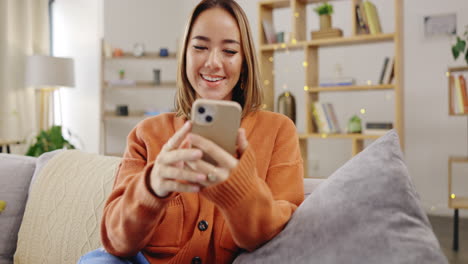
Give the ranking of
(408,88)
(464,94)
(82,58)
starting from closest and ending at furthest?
1. (464,94)
2. (408,88)
3. (82,58)

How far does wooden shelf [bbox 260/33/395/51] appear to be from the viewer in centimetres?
346

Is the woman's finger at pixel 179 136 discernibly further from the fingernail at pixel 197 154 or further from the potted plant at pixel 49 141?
the potted plant at pixel 49 141

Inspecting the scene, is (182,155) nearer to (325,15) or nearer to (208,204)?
(208,204)

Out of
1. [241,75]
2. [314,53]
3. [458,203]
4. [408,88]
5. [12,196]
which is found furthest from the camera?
[408,88]

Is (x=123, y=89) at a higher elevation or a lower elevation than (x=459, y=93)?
higher

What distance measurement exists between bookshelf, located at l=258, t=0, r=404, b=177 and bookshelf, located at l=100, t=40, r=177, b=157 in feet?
4.57

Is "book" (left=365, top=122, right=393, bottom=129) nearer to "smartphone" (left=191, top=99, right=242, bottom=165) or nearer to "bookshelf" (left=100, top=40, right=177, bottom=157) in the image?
"bookshelf" (left=100, top=40, right=177, bottom=157)

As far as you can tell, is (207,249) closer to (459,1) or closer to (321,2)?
(321,2)

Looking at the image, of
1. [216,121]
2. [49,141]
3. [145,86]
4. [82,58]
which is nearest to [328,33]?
[145,86]

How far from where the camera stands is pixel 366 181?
31.3 inches

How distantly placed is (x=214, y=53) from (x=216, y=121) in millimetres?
404

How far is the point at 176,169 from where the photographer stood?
2.31ft

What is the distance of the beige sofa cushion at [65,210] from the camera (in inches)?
52.6

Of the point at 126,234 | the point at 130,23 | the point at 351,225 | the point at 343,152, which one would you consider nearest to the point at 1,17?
the point at 130,23
